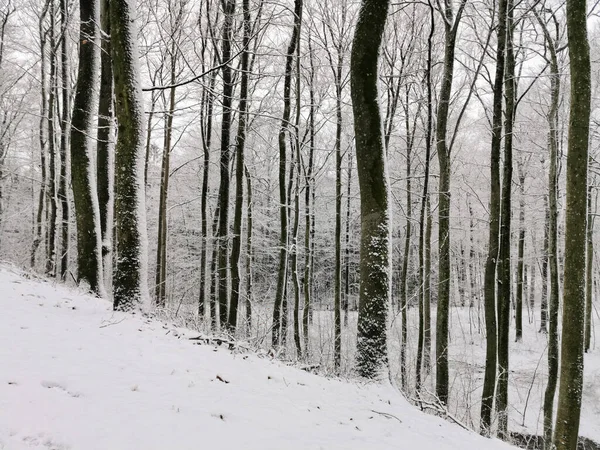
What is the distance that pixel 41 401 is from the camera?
2.21m

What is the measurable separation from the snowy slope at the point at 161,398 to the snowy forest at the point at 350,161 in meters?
1.05

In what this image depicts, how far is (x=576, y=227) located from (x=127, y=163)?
6.58m

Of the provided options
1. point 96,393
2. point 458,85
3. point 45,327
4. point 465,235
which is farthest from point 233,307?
point 465,235

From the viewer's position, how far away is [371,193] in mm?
5465

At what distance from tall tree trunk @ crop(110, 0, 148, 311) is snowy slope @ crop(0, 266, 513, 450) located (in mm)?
614

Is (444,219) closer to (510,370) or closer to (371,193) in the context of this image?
(371,193)

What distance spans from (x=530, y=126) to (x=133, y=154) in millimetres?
17976

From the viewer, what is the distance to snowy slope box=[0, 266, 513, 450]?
82.7 inches

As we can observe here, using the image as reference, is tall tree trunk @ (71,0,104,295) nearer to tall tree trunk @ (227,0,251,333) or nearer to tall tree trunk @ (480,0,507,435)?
tall tree trunk @ (227,0,251,333)

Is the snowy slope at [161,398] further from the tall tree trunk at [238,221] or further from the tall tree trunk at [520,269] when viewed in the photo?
the tall tree trunk at [520,269]

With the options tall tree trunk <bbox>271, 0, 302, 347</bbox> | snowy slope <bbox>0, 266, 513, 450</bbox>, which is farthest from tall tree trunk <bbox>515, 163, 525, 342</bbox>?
snowy slope <bbox>0, 266, 513, 450</bbox>

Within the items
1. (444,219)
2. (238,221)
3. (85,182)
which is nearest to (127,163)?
(85,182)

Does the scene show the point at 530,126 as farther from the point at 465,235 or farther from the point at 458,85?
the point at 465,235

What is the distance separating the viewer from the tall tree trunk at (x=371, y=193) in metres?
5.37
